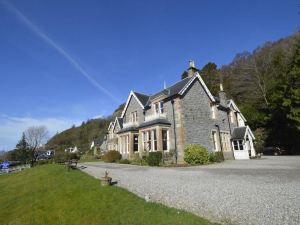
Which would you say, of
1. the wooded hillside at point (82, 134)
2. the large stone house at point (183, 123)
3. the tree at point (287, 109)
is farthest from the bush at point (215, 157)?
the wooded hillside at point (82, 134)

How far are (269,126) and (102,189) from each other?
3639cm

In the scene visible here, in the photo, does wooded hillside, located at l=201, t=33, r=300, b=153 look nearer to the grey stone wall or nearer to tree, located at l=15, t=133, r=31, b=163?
the grey stone wall

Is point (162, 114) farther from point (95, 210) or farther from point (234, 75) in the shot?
point (234, 75)

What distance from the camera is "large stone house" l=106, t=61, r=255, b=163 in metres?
24.2

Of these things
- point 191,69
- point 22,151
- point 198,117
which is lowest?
point 22,151

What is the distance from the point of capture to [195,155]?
71.5 feet

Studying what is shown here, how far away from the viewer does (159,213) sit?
718 cm

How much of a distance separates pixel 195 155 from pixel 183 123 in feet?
12.5

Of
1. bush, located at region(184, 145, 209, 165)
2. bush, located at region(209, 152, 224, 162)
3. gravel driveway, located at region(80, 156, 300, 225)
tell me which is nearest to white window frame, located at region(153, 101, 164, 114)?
bush, located at region(184, 145, 209, 165)

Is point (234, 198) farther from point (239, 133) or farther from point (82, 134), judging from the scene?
point (82, 134)

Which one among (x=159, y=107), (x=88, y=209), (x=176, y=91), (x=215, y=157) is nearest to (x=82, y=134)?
(x=159, y=107)

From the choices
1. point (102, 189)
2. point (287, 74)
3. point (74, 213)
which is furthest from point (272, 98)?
point (74, 213)

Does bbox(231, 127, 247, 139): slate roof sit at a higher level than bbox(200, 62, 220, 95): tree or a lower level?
lower

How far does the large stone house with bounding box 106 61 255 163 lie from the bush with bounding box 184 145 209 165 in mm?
879
